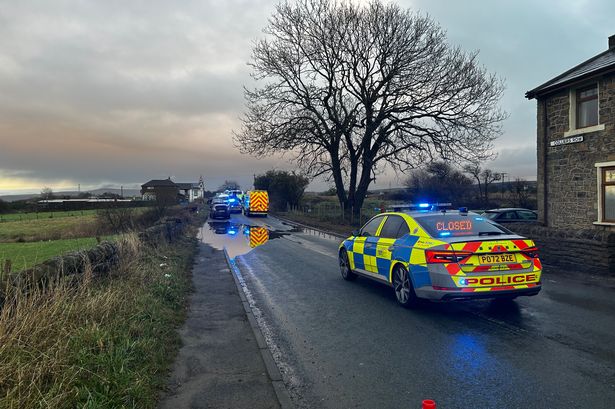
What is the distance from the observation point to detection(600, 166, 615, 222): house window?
14.3 m

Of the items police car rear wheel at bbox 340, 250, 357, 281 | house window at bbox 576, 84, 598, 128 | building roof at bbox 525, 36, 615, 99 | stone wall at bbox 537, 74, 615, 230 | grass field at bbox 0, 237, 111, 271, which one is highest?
building roof at bbox 525, 36, 615, 99

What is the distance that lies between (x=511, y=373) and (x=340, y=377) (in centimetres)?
170

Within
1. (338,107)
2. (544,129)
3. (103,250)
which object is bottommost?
(103,250)

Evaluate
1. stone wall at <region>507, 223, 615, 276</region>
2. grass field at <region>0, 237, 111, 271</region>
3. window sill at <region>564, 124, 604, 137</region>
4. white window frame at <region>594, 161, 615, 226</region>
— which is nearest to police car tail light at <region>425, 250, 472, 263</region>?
stone wall at <region>507, 223, 615, 276</region>

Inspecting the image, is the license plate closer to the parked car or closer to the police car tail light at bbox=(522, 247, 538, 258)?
the police car tail light at bbox=(522, 247, 538, 258)

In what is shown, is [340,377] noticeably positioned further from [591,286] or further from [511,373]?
[591,286]

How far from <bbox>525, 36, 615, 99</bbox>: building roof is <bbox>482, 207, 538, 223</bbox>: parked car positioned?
467 cm

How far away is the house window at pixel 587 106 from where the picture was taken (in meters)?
15.1

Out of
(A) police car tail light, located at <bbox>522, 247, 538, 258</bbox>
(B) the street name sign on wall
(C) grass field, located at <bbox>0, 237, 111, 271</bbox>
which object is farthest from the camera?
(B) the street name sign on wall

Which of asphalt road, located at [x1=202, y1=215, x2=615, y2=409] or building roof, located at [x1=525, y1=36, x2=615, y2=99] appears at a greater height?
building roof, located at [x1=525, y1=36, x2=615, y2=99]

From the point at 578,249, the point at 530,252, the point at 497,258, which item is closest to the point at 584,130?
the point at 578,249

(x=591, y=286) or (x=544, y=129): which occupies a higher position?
(x=544, y=129)

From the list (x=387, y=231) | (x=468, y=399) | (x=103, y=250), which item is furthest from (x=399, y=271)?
(x=103, y=250)

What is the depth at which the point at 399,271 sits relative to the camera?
7.54 meters
